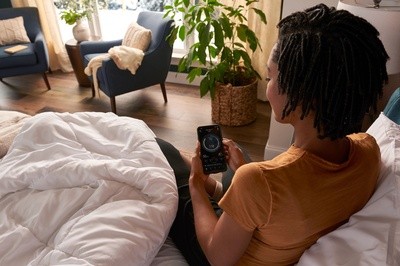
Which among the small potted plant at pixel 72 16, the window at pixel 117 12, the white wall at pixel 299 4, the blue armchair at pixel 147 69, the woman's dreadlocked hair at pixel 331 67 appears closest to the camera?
the woman's dreadlocked hair at pixel 331 67

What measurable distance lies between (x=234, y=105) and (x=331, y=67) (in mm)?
1809

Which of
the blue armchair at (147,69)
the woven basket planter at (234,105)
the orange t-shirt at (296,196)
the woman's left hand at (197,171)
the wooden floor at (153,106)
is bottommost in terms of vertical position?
the wooden floor at (153,106)

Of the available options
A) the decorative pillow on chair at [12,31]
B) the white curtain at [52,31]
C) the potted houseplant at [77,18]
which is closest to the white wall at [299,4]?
the potted houseplant at [77,18]

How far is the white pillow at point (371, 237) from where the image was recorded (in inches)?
25.0

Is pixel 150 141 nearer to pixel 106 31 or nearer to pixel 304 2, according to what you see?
pixel 304 2

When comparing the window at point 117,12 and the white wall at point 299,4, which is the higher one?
the white wall at point 299,4

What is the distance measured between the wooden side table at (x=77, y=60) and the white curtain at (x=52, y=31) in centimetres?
51

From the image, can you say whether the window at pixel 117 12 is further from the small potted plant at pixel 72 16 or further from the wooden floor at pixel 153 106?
the wooden floor at pixel 153 106

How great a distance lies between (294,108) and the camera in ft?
2.06

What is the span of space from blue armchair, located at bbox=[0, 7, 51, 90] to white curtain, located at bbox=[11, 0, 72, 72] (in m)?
0.21

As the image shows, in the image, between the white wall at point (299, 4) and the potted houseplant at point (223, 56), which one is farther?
the potted houseplant at point (223, 56)

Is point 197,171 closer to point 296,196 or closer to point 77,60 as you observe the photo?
point 296,196

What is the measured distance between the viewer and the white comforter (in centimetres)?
75

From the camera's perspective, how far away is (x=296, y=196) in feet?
1.98
